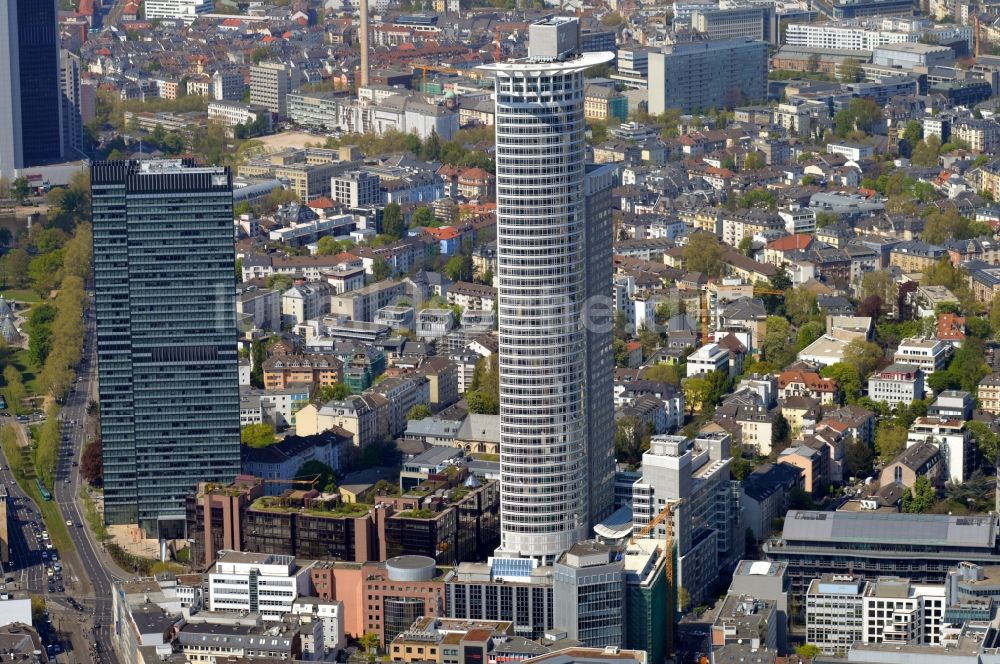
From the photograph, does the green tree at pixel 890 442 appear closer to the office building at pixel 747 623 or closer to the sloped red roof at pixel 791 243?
the office building at pixel 747 623

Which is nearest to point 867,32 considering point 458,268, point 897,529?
point 458,268

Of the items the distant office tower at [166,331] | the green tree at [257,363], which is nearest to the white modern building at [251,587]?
the distant office tower at [166,331]

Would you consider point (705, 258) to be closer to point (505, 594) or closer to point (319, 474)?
point (319, 474)

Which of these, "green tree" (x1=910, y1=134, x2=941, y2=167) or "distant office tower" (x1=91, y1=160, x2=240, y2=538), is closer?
"distant office tower" (x1=91, y1=160, x2=240, y2=538)

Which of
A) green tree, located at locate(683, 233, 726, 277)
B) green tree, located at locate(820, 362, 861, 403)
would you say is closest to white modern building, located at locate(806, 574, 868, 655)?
green tree, located at locate(820, 362, 861, 403)

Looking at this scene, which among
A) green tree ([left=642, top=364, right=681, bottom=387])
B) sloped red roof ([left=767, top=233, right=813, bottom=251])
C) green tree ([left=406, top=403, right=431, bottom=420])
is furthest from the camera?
sloped red roof ([left=767, top=233, right=813, bottom=251])

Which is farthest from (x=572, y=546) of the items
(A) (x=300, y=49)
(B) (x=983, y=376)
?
(A) (x=300, y=49)

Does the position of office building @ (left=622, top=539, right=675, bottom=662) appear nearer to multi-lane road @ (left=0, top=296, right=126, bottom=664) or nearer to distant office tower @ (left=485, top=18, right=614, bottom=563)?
distant office tower @ (left=485, top=18, right=614, bottom=563)
